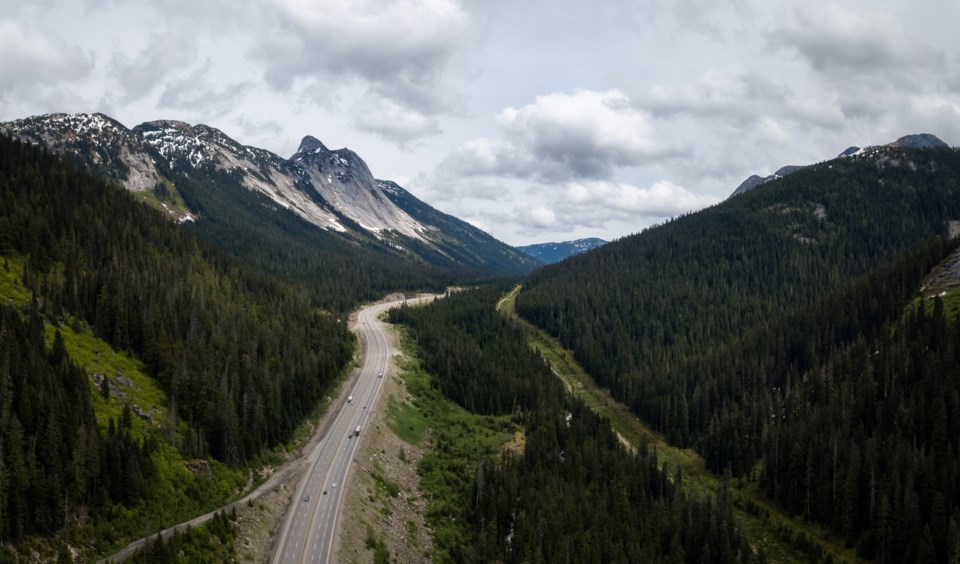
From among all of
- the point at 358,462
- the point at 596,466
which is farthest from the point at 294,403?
the point at 596,466

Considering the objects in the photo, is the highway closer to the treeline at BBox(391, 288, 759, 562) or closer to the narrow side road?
the narrow side road

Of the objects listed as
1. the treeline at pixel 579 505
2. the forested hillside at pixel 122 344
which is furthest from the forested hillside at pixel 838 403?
the forested hillside at pixel 122 344

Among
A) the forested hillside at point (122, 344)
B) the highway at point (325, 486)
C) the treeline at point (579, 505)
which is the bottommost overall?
the treeline at point (579, 505)

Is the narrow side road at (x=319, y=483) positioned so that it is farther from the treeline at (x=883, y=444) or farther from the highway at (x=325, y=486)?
the treeline at (x=883, y=444)

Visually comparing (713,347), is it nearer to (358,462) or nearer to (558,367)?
(558,367)

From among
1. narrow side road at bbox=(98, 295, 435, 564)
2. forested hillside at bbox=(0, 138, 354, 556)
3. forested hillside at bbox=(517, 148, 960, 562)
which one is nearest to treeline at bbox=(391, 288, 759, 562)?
forested hillside at bbox=(517, 148, 960, 562)
